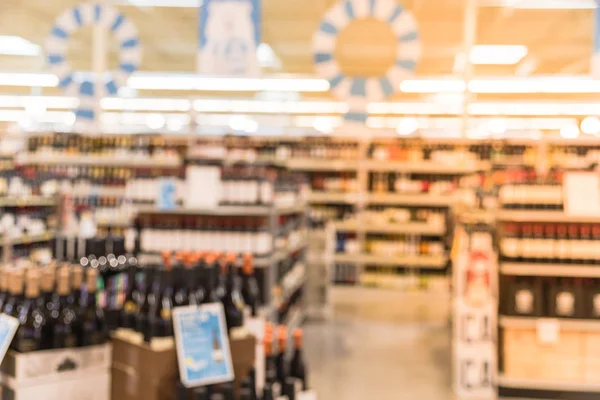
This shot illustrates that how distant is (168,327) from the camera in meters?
2.64

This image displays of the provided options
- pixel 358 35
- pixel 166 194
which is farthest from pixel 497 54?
pixel 166 194

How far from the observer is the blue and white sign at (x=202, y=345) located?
2463 mm

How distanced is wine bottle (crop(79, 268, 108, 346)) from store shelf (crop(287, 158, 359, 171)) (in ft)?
26.5

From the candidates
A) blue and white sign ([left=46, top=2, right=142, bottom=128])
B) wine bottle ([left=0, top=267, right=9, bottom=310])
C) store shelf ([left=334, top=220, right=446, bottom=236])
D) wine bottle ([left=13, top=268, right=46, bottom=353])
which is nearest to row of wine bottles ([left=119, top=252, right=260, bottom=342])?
wine bottle ([left=13, top=268, right=46, bottom=353])

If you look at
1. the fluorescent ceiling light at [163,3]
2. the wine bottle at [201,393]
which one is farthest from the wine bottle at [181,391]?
the fluorescent ceiling light at [163,3]

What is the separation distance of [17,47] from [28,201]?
551 centimetres

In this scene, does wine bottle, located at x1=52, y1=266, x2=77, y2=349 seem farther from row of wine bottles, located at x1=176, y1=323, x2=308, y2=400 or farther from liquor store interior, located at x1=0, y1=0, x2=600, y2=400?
row of wine bottles, located at x1=176, y1=323, x2=308, y2=400

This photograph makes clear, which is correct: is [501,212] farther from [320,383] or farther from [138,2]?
[138,2]

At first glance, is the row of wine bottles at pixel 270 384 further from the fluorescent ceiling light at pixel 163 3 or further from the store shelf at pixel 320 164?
the store shelf at pixel 320 164

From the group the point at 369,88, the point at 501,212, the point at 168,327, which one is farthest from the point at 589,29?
the point at 168,327

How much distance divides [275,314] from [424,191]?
5.40 m

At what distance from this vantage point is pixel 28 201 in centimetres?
876

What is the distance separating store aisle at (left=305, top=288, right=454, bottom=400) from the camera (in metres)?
5.93

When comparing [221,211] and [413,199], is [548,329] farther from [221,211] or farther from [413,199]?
[413,199]
